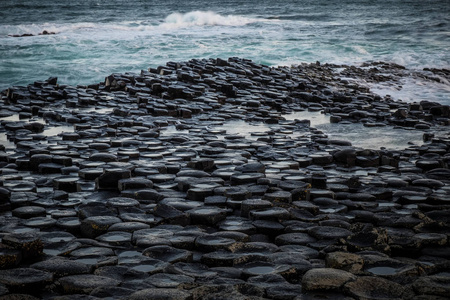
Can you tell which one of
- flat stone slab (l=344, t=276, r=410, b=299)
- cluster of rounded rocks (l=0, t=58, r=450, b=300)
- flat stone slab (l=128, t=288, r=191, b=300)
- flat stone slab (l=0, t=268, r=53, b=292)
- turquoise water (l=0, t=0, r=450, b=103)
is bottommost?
cluster of rounded rocks (l=0, t=58, r=450, b=300)

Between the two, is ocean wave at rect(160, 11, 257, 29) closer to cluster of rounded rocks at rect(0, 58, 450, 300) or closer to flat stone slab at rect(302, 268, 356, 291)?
cluster of rounded rocks at rect(0, 58, 450, 300)

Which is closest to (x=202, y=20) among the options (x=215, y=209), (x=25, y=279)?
(x=215, y=209)

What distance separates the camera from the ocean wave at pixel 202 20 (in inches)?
1341

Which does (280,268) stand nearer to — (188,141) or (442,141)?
(188,141)

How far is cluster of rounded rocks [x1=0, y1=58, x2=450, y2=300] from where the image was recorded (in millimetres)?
2561

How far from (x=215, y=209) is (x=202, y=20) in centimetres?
3290

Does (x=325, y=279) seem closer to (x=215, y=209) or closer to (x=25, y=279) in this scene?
(x=215, y=209)

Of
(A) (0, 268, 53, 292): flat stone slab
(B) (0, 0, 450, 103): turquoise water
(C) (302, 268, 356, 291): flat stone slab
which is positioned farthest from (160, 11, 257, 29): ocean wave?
(C) (302, 268, 356, 291): flat stone slab

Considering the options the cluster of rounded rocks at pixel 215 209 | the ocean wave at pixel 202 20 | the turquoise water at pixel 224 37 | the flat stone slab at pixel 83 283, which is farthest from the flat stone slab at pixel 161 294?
the ocean wave at pixel 202 20

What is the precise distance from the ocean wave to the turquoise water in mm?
73

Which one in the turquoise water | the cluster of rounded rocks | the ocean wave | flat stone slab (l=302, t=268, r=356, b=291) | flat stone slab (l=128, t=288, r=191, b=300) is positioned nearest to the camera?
flat stone slab (l=128, t=288, r=191, b=300)

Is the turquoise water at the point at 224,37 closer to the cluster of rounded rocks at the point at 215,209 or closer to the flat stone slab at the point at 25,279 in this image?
the cluster of rounded rocks at the point at 215,209

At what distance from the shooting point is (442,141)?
629 centimetres

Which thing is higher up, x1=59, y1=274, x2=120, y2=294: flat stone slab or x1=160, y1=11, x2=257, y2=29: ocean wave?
x1=160, y1=11, x2=257, y2=29: ocean wave
